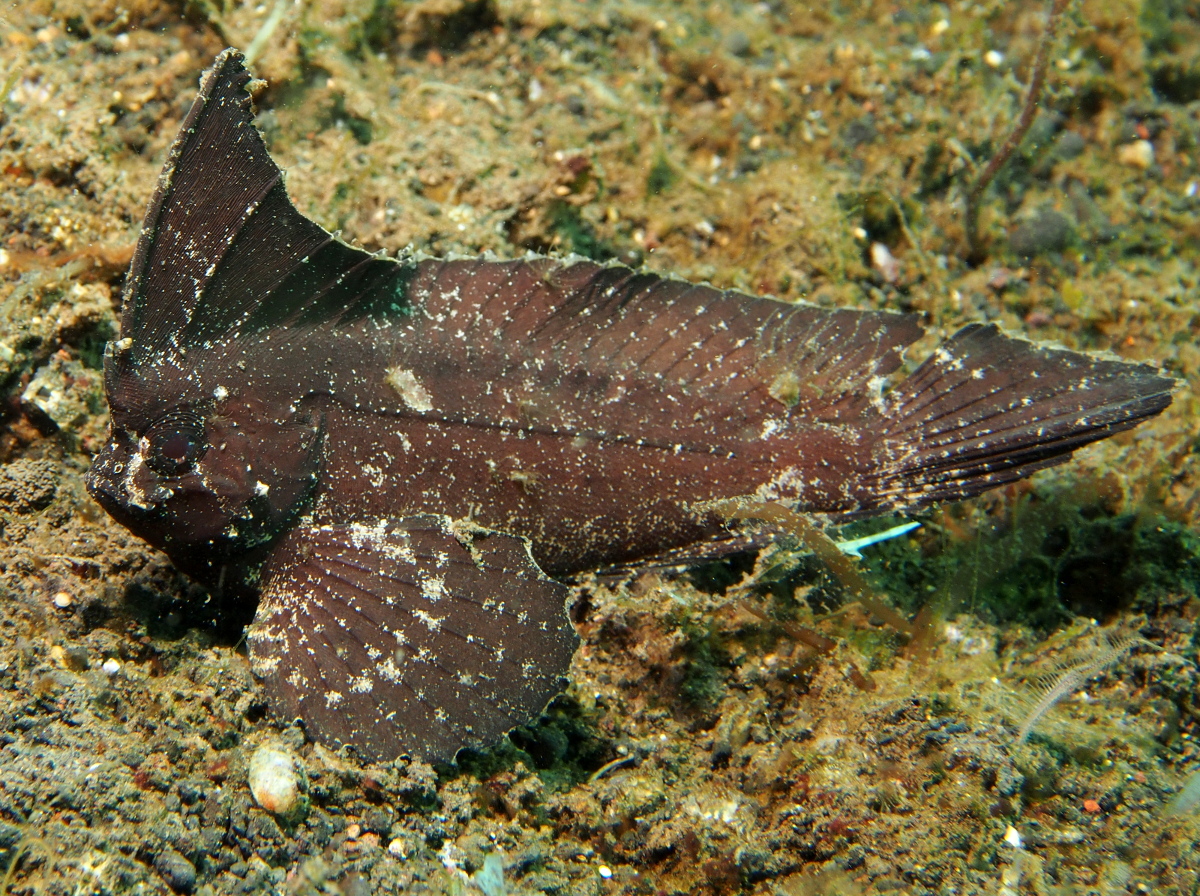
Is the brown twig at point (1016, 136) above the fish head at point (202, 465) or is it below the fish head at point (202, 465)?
below

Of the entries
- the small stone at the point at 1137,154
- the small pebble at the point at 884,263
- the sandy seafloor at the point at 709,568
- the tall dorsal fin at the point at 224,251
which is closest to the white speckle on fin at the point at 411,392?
the tall dorsal fin at the point at 224,251

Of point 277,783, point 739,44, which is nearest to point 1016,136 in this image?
point 739,44

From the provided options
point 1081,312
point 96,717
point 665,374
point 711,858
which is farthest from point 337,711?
point 1081,312

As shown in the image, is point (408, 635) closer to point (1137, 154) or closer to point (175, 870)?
point (175, 870)

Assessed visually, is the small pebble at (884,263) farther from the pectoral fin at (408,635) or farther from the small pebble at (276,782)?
the small pebble at (276,782)

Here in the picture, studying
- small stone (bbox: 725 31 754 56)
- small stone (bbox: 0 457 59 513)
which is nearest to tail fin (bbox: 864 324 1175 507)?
small stone (bbox: 725 31 754 56)

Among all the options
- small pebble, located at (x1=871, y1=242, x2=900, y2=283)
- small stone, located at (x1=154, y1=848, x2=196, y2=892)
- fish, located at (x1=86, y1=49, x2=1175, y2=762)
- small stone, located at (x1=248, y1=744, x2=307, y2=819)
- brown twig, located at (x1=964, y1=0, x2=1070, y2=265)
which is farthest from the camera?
small pebble, located at (x1=871, y1=242, x2=900, y2=283)

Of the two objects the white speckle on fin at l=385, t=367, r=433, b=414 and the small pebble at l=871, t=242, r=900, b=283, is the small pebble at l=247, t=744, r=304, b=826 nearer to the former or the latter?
the white speckle on fin at l=385, t=367, r=433, b=414
